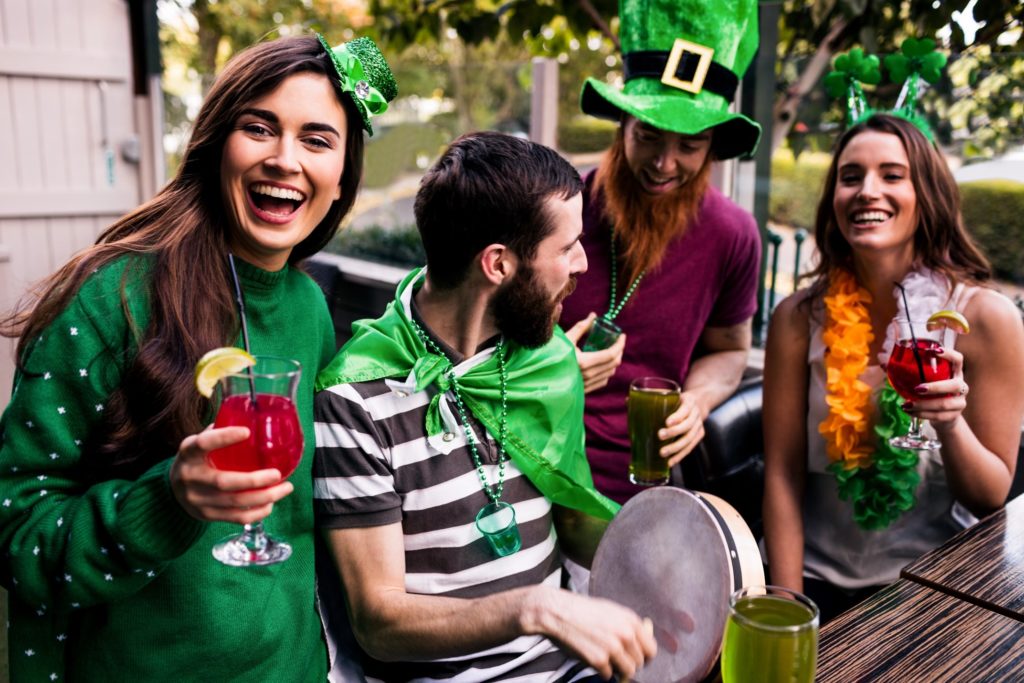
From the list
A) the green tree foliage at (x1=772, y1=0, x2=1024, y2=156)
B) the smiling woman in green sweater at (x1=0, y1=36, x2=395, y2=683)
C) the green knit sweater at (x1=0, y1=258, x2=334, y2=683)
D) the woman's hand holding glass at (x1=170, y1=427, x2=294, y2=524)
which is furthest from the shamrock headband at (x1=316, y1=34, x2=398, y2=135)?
the green tree foliage at (x1=772, y1=0, x2=1024, y2=156)

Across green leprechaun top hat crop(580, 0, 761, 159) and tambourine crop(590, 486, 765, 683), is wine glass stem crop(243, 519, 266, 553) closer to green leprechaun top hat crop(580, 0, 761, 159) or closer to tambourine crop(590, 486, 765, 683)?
tambourine crop(590, 486, 765, 683)

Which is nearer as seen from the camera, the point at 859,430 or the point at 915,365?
the point at 915,365

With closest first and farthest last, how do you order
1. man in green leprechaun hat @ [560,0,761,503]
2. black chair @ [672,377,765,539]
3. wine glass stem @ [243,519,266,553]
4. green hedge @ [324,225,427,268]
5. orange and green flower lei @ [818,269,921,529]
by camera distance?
wine glass stem @ [243,519,266,553] < orange and green flower lei @ [818,269,921,529] < black chair @ [672,377,765,539] < man in green leprechaun hat @ [560,0,761,503] < green hedge @ [324,225,427,268]

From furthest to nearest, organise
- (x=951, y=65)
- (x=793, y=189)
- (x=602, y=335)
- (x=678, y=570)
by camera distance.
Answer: (x=793, y=189) → (x=951, y=65) → (x=602, y=335) → (x=678, y=570)

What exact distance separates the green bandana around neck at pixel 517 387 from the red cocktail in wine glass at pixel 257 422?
38 centimetres

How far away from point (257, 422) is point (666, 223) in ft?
4.87

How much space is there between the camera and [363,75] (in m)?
1.57

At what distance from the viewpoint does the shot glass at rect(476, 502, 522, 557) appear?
161cm

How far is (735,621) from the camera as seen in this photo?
3.84ft

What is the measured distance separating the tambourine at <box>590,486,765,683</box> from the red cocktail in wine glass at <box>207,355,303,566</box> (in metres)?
0.56

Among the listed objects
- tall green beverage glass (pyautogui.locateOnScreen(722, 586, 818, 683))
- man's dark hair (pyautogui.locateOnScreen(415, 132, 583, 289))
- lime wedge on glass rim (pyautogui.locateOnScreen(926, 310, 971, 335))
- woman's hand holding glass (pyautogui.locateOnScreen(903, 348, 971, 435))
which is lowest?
tall green beverage glass (pyautogui.locateOnScreen(722, 586, 818, 683))

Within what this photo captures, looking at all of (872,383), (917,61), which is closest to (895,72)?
(917,61)

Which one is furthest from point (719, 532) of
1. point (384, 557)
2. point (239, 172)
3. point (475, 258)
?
point (239, 172)

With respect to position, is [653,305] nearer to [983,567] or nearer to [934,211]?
[934,211]
